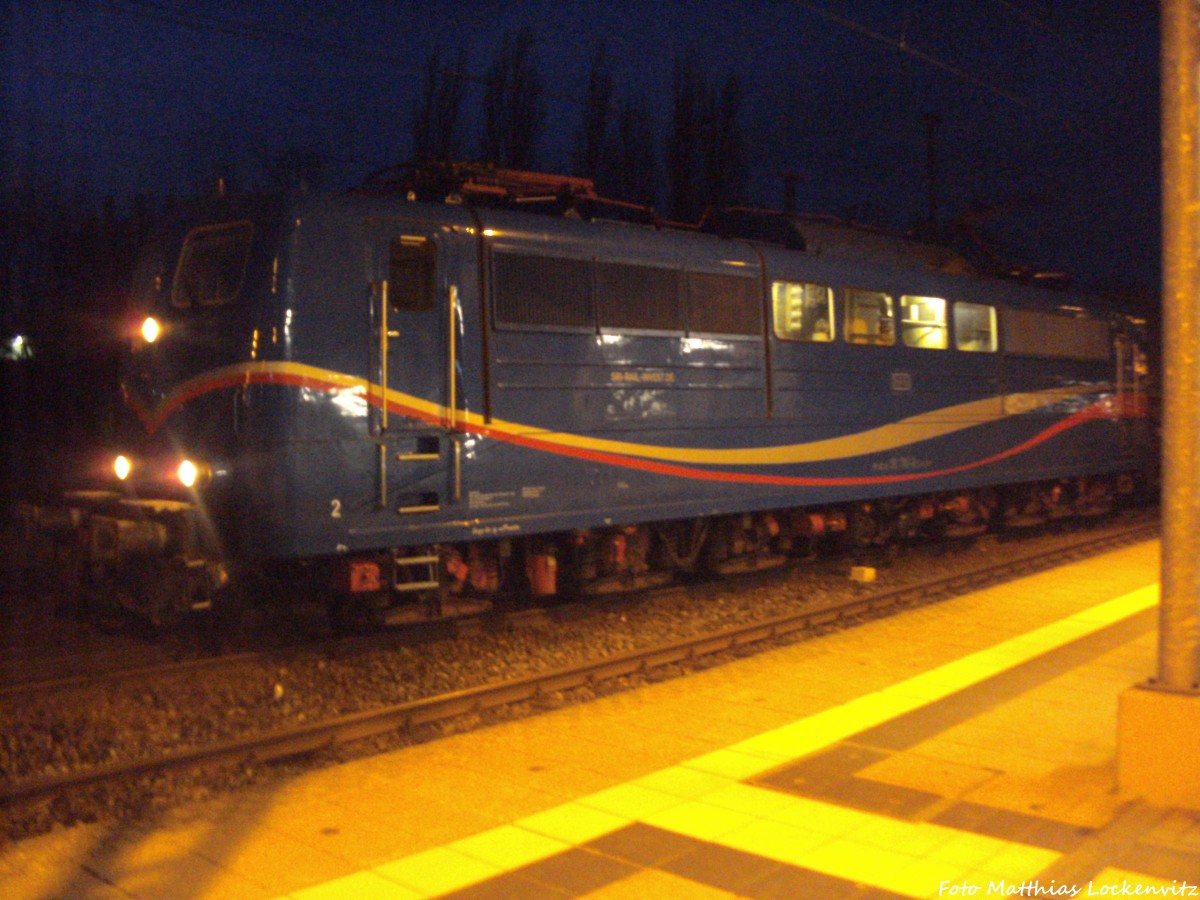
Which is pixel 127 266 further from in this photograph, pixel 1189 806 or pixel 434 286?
pixel 1189 806

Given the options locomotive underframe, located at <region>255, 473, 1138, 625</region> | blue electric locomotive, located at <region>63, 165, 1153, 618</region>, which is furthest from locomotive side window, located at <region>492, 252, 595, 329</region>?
locomotive underframe, located at <region>255, 473, 1138, 625</region>

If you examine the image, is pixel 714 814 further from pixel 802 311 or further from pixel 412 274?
pixel 802 311

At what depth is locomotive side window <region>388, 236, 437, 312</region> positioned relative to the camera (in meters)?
8.46

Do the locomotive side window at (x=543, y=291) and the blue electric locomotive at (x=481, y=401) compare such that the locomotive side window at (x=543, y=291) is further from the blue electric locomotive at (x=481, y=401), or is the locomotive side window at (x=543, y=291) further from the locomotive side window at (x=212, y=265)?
the locomotive side window at (x=212, y=265)

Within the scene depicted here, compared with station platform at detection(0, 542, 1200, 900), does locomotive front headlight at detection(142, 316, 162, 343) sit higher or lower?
higher

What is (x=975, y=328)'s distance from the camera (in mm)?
14414

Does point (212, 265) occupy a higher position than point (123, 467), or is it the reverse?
point (212, 265)

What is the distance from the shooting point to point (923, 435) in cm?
1349

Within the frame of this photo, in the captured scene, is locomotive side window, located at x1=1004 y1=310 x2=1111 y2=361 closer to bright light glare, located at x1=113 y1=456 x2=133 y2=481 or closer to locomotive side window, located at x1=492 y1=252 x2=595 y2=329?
locomotive side window, located at x1=492 y1=252 x2=595 y2=329

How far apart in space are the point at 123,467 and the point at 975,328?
1013cm

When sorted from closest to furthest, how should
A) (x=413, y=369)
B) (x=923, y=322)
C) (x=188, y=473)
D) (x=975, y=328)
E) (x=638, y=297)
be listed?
1. (x=188, y=473)
2. (x=413, y=369)
3. (x=638, y=297)
4. (x=923, y=322)
5. (x=975, y=328)

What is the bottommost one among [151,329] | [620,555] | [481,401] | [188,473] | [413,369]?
[620,555]

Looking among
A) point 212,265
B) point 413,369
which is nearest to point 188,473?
point 212,265

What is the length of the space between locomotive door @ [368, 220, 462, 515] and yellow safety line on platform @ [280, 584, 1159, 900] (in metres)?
3.15
